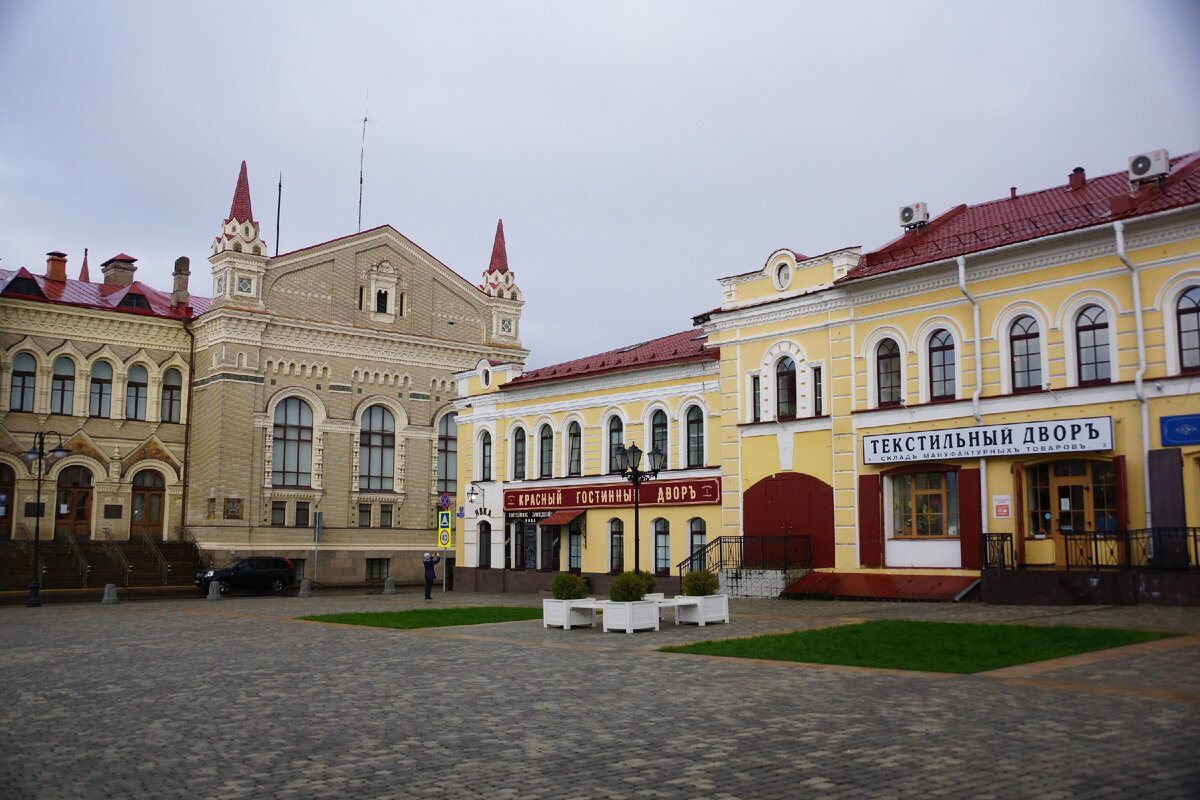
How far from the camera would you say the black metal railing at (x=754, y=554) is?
28.8 meters

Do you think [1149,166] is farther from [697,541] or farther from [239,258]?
[239,258]

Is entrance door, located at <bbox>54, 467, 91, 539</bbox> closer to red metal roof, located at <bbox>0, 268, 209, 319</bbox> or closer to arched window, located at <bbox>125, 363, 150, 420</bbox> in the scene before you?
arched window, located at <bbox>125, 363, 150, 420</bbox>

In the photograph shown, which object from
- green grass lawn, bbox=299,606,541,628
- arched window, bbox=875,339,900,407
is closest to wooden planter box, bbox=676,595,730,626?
green grass lawn, bbox=299,606,541,628

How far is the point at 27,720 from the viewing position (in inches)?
426

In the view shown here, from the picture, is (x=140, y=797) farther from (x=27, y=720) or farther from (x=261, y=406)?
(x=261, y=406)

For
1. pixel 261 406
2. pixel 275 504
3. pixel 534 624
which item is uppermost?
pixel 261 406

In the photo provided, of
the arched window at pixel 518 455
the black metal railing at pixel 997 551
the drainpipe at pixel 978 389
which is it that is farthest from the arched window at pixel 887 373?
the arched window at pixel 518 455

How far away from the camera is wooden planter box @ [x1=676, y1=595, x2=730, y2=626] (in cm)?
2112

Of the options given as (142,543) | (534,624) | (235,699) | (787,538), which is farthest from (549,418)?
(235,699)

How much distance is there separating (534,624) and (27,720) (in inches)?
497

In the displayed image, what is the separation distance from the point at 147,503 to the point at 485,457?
16584 mm

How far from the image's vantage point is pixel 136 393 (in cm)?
4731

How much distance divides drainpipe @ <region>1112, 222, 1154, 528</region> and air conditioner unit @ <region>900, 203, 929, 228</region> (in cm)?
699

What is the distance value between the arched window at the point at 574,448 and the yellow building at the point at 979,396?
5482mm
